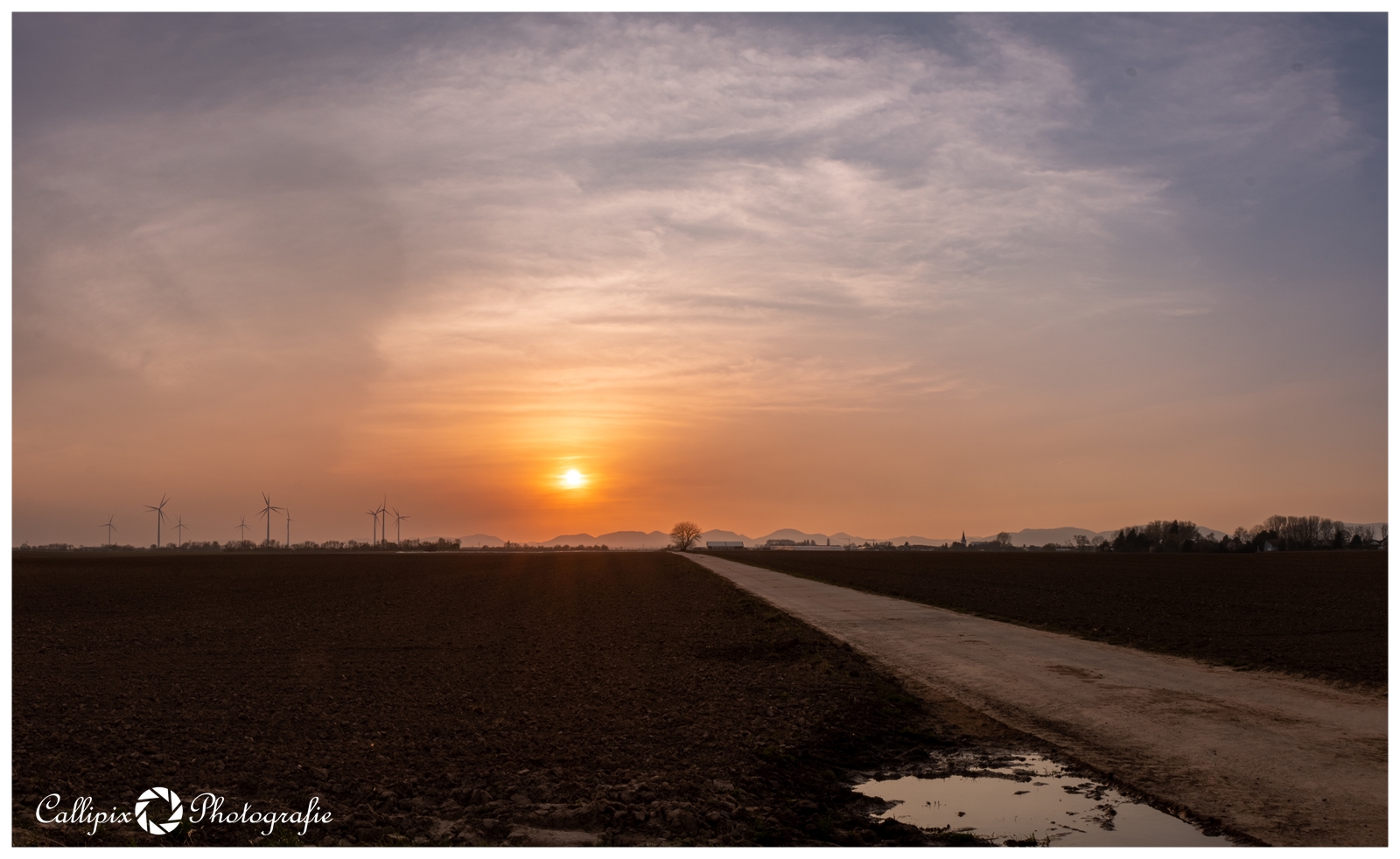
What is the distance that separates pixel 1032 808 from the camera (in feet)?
32.3

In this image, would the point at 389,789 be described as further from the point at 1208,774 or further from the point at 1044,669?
the point at 1044,669

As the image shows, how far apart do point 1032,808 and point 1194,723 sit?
472 cm

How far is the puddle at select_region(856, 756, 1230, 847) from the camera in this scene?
8867mm

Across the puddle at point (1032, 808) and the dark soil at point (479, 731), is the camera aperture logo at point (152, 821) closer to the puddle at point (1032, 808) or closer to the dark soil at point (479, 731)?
the dark soil at point (479, 731)

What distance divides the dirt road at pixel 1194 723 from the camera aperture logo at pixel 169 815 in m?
8.01

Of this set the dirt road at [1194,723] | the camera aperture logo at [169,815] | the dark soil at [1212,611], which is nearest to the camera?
the camera aperture logo at [169,815]

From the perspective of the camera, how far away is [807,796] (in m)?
10.4

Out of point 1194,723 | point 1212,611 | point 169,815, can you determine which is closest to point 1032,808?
point 1194,723

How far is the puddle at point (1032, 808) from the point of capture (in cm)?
887

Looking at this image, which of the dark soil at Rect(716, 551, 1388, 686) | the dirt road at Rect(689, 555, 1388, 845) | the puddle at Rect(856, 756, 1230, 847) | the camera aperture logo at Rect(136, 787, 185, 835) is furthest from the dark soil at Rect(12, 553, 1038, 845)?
the dark soil at Rect(716, 551, 1388, 686)

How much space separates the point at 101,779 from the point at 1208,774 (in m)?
11.2

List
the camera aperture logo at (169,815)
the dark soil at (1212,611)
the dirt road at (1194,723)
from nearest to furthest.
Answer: the camera aperture logo at (169,815) < the dirt road at (1194,723) < the dark soil at (1212,611)

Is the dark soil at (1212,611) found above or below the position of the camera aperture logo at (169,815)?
below

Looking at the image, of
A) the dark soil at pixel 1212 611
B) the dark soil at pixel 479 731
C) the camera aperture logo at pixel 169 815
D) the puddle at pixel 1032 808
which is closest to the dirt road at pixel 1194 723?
the puddle at pixel 1032 808
